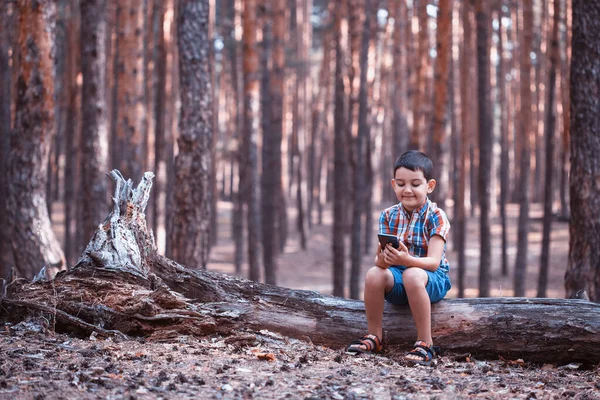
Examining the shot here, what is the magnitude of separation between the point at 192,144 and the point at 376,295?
448 cm

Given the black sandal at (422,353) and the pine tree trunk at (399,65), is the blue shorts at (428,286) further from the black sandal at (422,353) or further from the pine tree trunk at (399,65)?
the pine tree trunk at (399,65)

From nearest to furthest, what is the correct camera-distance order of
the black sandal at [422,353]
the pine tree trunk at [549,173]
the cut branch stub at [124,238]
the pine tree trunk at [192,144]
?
the black sandal at [422,353] → the cut branch stub at [124,238] → the pine tree trunk at [192,144] → the pine tree trunk at [549,173]

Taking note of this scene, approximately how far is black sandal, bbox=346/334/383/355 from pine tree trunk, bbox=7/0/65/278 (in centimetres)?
477

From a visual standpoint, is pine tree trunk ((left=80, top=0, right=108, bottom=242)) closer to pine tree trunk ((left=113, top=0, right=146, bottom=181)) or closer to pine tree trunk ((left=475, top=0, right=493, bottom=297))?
pine tree trunk ((left=113, top=0, right=146, bottom=181))

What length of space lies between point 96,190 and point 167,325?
6168 millimetres

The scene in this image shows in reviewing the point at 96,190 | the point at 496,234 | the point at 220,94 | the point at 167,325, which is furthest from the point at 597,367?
the point at 220,94

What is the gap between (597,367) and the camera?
4.34 metres

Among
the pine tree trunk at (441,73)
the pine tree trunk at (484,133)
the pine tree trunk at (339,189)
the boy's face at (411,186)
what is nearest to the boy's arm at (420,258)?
the boy's face at (411,186)

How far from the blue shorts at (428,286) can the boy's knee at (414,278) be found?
0.11 m

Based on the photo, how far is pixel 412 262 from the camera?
14.3 feet

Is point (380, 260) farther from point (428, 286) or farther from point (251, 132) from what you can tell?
point (251, 132)

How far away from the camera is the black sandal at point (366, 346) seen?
4410 millimetres

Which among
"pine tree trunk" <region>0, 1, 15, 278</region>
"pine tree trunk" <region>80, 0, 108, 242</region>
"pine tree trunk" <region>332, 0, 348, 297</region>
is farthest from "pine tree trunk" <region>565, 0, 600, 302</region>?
"pine tree trunk" <region>0, 1, 15, 278</region>

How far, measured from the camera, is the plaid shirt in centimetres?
452
